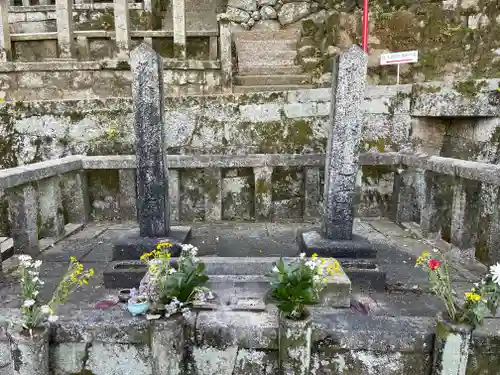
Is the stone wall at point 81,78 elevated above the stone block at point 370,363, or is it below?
above

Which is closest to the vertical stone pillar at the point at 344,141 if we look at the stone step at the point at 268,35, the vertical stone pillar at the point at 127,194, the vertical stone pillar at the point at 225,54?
the vertical stone pillar at the point at 127,194

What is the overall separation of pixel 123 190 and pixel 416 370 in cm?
407

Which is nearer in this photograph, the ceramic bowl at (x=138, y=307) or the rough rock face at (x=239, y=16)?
the ceramic bowl at (x=138, y=307)

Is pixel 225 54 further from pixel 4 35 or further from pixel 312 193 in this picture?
pixel 4 35

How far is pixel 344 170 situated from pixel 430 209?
161 cm

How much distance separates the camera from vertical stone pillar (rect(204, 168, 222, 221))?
17.0 ft

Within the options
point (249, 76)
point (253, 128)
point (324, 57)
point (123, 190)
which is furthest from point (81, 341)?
point (324, 57)

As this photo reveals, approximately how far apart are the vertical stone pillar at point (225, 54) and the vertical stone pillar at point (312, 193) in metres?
3.71

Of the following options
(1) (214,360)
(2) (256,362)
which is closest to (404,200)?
(2) (256,362)

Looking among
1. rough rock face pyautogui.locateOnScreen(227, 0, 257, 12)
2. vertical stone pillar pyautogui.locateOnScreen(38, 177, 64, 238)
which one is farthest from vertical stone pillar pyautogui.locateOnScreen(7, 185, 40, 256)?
rough rock face pyautogui.locateOnScreen(227, 0, 257, 12)

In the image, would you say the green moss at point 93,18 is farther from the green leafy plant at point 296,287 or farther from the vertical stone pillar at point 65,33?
the green leafy plant at point 296,287

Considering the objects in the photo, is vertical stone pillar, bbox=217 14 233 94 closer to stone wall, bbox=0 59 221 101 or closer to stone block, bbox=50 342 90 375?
stone wall, bbox=0 59 221 101

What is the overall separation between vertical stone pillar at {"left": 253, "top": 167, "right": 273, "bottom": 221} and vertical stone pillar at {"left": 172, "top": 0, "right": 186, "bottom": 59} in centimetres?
439

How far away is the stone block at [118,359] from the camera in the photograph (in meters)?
2.49
